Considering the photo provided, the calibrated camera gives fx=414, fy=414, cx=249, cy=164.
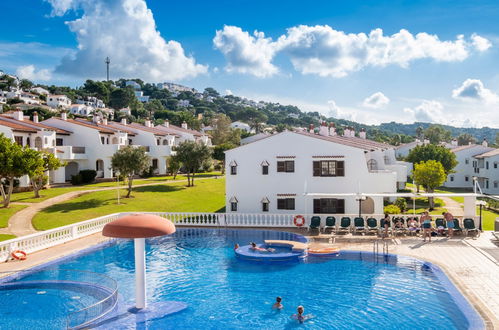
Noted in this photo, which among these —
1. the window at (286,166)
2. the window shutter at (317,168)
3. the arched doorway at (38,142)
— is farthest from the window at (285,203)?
the arched doorway at (38,142)

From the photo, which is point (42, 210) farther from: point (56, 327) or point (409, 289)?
point (409, 289)

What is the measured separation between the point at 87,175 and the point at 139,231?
142 feet

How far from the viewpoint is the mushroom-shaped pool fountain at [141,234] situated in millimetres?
15047

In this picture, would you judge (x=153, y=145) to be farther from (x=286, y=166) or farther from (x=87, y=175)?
(x=286, y=166)

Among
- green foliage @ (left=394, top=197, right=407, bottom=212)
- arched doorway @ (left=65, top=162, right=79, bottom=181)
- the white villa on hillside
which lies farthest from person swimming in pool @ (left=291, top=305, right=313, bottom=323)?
arched doorway @ (left=65, top=162, right=79, bottom=181)

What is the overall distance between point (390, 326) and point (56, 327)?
11.3m

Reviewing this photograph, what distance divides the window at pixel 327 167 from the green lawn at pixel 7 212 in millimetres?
24233

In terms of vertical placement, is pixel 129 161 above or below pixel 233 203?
above

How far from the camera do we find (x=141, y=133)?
71062mm

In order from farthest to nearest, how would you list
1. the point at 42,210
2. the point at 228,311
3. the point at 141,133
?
1. the point at 141,133
2. the point at 42,210
3. the point at 228,311

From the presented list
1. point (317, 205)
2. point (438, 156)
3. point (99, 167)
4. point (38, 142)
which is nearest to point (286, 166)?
point (317, 205)

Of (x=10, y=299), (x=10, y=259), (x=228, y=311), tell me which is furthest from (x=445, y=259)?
(x=10, y=259)

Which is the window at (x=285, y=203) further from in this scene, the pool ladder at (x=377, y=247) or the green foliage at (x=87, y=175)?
the green foliage at (x=87, y=175)

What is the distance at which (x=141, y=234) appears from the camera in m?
15.0
